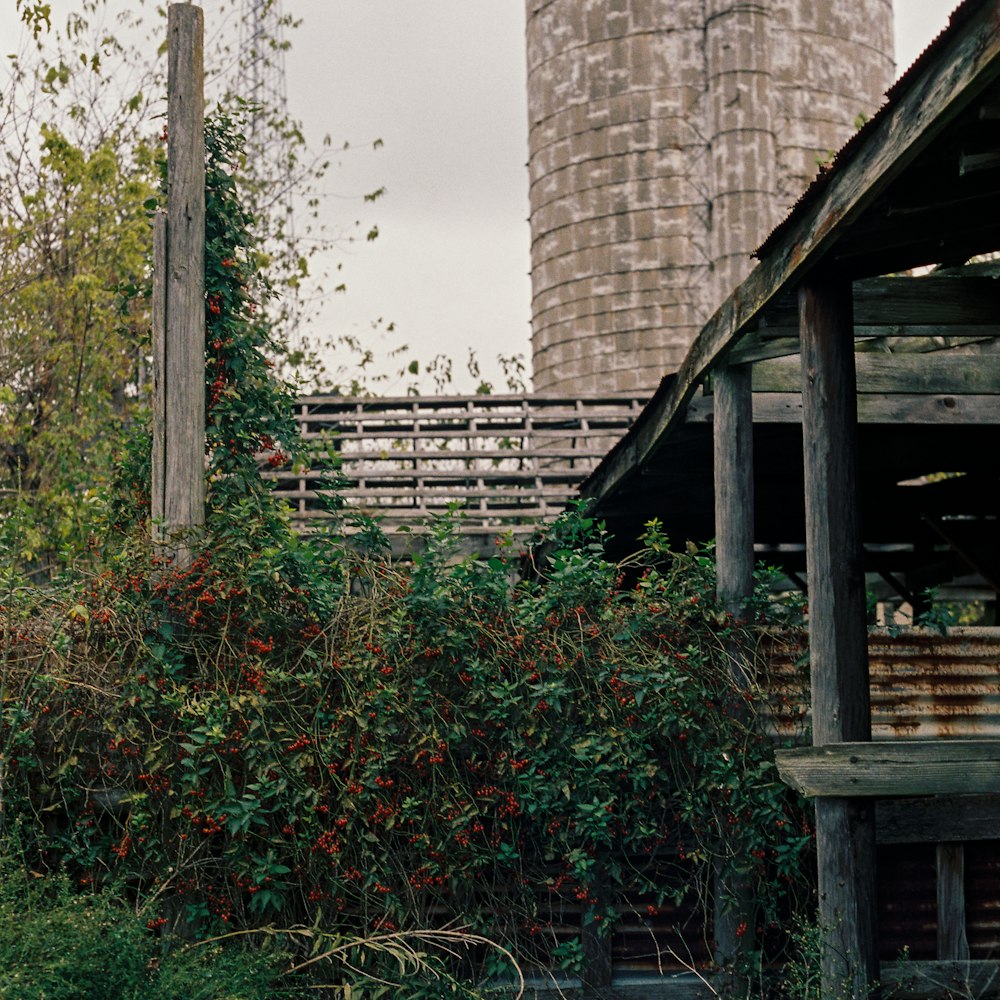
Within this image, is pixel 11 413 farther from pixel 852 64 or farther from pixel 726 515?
pixel 852 64

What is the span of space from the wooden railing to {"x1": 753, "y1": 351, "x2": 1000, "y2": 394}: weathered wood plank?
6.19 metres

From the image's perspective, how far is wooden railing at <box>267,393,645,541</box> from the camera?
48.4ft

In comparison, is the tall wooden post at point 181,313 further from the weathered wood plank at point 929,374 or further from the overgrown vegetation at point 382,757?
the weathered wood plank at point 929,374

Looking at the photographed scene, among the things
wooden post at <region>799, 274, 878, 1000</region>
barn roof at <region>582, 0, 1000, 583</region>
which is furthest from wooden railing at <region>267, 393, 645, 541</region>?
wooden post at <region>799, 274, 878, 1000</region>

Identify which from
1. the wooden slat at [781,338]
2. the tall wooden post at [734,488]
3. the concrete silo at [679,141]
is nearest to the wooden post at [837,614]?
the wooden slat at [781,338]

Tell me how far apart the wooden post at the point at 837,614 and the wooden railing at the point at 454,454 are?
Answer: 24.8 ft

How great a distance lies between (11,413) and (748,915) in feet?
33.1

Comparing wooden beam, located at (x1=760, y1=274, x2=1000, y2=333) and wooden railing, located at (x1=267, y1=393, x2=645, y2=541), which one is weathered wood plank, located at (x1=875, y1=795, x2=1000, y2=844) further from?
wooden railing, located at (x1=267, y1=393, x2=645, y2=541)

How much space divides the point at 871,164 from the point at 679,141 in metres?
13.8

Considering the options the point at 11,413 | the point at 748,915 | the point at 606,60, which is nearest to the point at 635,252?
the point at 606,60

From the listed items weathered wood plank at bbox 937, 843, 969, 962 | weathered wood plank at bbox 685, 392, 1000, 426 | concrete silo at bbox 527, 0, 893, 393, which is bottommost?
weathered wood plank at bbox 937, 843, 969, 962

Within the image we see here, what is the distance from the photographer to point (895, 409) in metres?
8.31

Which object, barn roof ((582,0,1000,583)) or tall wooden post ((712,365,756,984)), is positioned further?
tall wooden post ((712,365,756,984))

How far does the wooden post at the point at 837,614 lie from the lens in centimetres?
629
